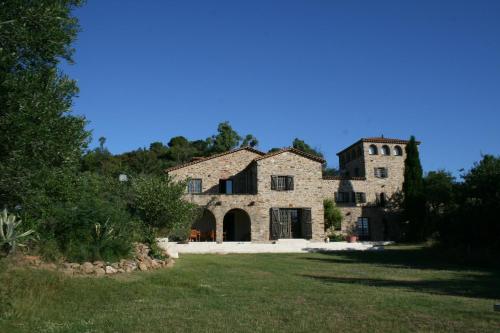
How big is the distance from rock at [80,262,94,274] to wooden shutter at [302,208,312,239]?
22.6 metres

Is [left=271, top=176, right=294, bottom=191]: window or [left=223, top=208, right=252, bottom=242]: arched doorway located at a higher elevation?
[left=271, top=176, right=294, bottom=191]: window

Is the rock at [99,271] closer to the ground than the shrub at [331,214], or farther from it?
closer to the ground

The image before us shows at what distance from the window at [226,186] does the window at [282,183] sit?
422cm

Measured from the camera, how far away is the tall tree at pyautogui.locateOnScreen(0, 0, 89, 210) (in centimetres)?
912

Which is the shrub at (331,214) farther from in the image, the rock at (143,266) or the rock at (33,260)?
the rock at (33,260)

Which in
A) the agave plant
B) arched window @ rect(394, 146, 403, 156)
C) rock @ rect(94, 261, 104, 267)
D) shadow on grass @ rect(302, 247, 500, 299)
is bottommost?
shadow on grass @ rect(302, 247, 500, 299)

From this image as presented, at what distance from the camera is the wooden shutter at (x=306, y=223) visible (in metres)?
32.5

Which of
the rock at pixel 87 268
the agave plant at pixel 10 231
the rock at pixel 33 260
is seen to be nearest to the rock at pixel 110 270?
the rock at pixel 87 268

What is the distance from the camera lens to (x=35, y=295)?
28.5 feet

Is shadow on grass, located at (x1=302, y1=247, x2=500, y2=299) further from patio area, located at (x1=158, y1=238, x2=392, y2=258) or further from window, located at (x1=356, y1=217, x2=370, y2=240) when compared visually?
window, located at (x1=356, y1=217, x2=370, y2=240)

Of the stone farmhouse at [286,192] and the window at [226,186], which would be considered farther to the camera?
the window at [226,186]

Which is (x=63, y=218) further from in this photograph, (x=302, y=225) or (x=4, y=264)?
(x=302, y=225)

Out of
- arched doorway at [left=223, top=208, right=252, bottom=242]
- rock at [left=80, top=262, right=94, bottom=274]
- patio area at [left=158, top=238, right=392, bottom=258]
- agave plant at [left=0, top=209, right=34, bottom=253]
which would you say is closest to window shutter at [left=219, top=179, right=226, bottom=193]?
arched doorway at [left=223, top=208, right=252, bottom=242]

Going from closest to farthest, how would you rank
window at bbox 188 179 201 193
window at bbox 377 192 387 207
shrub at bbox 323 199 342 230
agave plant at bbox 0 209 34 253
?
1. agave plant at bbox 0 209 34 253
2. window at bbox 188 179 201 193
3. shrub at bbox 323 199 342 230
4. window at bbox 377 192 387 207
